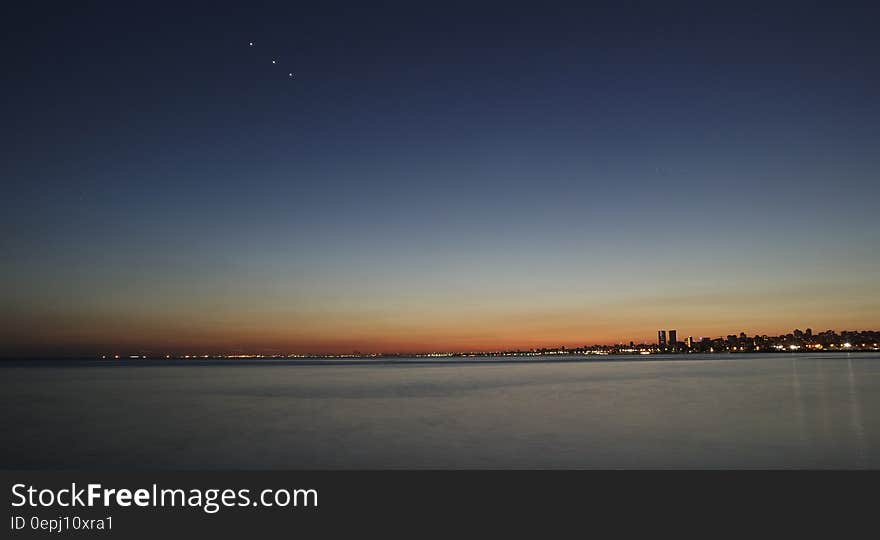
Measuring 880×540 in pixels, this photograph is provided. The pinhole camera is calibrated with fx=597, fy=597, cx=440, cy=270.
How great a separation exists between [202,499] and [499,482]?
610 cm

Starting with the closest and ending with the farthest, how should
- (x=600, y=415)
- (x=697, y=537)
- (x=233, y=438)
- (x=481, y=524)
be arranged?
(x=697, y=537) < (x=481, y=524) < (x=233, y=438) < (x=600, y=415)

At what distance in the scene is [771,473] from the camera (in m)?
14.2

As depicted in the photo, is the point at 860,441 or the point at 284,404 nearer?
the point at 860,441

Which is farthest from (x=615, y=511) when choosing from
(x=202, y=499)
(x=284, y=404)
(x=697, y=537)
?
(x=284, y=404)

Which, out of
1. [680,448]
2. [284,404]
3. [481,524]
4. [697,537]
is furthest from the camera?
[284,404]

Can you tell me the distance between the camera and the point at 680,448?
1805cm

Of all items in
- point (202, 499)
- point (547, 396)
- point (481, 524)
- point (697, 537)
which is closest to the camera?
point (697, 537)

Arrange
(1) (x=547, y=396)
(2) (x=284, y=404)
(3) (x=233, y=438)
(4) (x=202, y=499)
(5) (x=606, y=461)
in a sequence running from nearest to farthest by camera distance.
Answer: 1. (4) (x=202, y=499)
2. (5) (x=606, y=461)
3. (3) (x=233, y=438)
4. (2) (x=284, y=404)
5. (1) (x=547, y=396)

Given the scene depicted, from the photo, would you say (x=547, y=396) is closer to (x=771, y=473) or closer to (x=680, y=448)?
(x=680, y=448)

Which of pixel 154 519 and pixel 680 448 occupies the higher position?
pixel 154 519

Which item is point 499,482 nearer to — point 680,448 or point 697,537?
point 697,537

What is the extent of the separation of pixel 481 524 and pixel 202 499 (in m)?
5.01

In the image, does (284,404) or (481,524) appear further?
(284,404)

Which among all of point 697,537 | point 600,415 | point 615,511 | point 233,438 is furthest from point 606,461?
point 233,438
